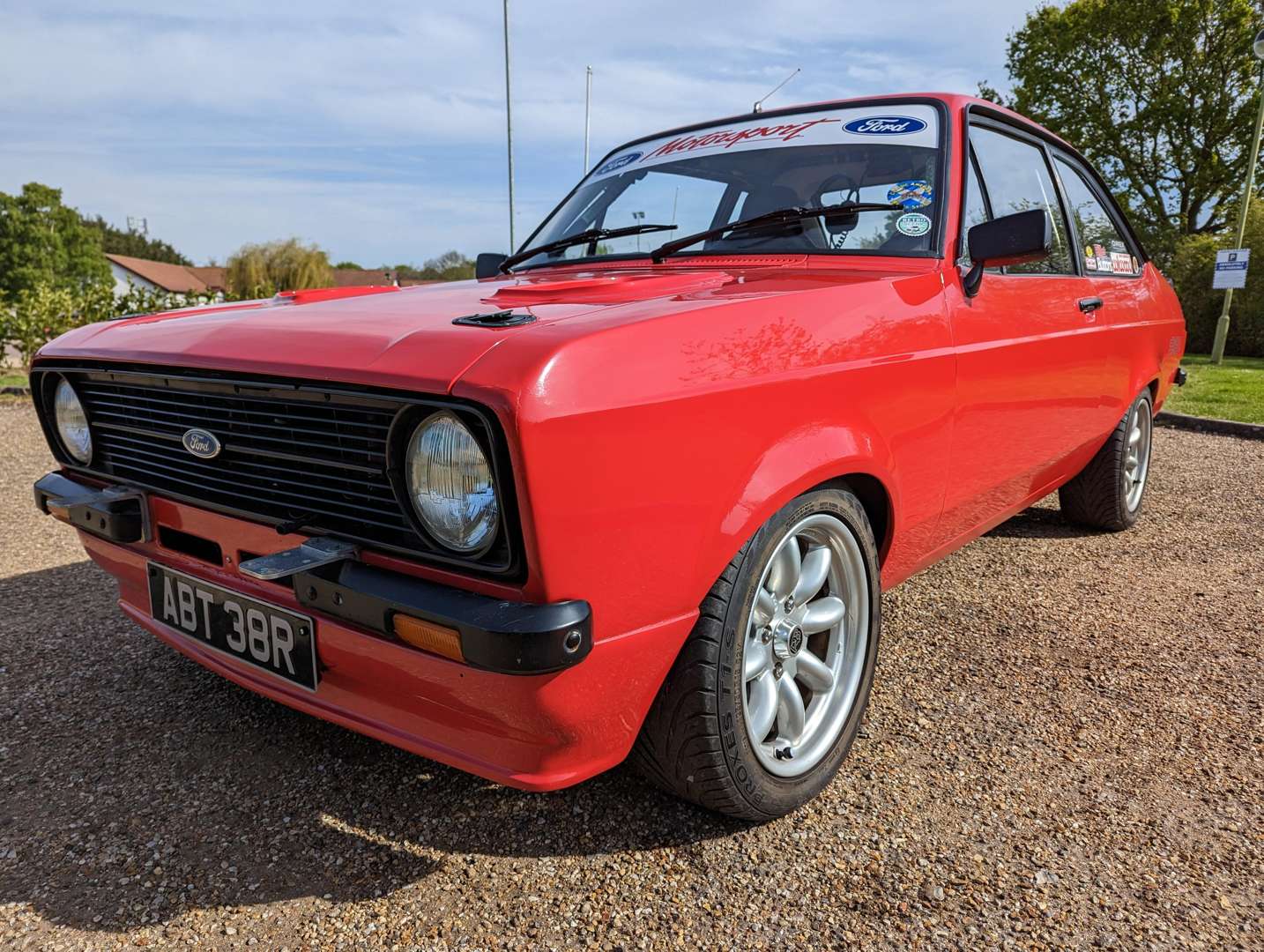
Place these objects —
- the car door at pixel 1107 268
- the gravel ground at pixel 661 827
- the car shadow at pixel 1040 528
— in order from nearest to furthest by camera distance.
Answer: the gravel ground at pixel 661 827 < the car door at pixel 1107 268 < the car shadow at pixel 1040 528

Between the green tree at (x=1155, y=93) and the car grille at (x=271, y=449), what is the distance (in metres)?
23.3

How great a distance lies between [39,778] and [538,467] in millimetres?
1693

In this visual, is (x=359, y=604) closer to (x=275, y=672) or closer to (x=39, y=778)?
(x=275, y=672)

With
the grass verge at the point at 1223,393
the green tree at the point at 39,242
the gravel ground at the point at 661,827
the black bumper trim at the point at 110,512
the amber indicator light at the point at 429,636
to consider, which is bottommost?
the grass verge at the point at 1223,393

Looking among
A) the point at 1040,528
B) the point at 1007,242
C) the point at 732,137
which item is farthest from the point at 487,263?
the point at 1040,528

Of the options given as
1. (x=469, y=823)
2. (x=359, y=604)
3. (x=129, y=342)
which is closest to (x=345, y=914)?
(x=469, y=823)

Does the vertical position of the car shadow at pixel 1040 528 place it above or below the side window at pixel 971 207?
below

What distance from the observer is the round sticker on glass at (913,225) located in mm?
2477

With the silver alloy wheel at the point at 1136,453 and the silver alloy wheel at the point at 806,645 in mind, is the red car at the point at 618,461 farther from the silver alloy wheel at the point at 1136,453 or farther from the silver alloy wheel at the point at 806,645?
the silver alloy wheel at the point at 1136,453

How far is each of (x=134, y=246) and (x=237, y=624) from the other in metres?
92.8

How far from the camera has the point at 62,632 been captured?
3072mm

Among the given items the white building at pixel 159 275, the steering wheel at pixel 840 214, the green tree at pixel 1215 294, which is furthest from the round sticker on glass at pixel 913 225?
the white building at pixel 159 275

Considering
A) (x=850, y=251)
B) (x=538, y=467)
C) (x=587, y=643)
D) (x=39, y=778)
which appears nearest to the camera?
(x=538, y=467)

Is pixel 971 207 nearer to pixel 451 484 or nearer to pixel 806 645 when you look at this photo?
pixel 806 645
